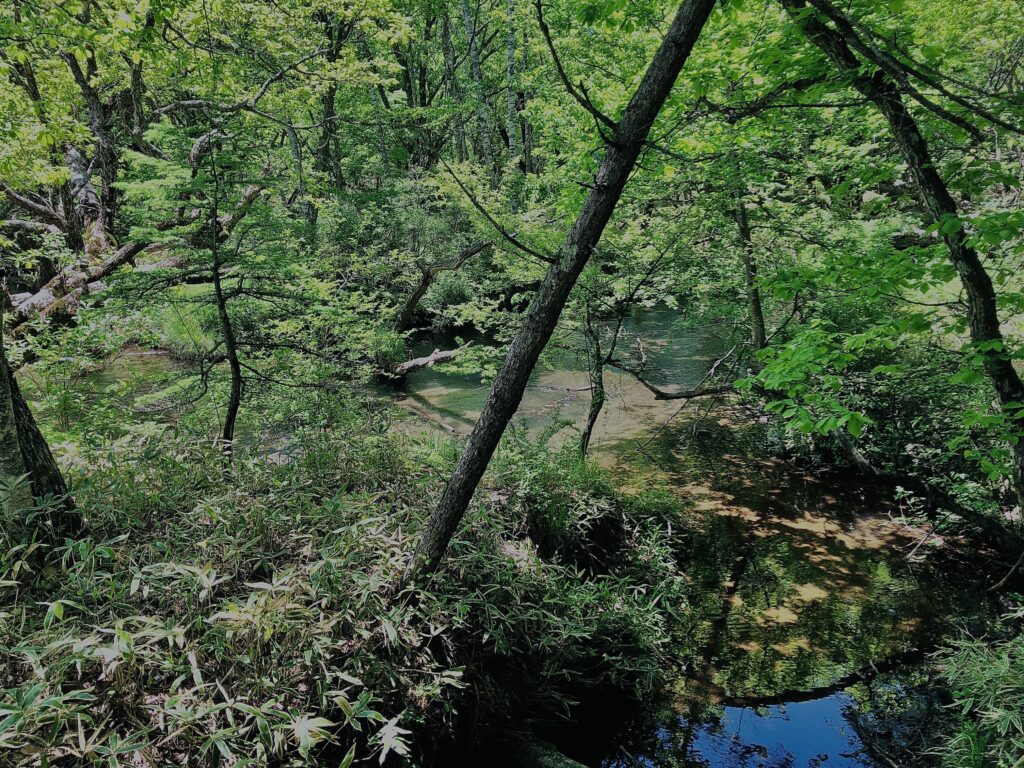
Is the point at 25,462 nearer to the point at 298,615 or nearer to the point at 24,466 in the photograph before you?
the point at 24,466

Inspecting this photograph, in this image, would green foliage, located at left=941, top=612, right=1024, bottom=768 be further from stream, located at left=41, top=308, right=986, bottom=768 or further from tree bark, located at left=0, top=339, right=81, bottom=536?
tree bark, located at left=0, top=339, right=81, bottom=536

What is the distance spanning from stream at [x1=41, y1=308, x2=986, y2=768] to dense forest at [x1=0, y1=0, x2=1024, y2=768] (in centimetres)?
3

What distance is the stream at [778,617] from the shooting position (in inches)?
142

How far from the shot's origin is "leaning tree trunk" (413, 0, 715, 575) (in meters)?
2.31

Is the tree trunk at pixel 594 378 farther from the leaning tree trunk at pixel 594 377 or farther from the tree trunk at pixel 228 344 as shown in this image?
the tree trunk at pixel 228 344

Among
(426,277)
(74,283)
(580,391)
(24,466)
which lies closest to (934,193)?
(24,466)

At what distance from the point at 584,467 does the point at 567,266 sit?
3.40 meters

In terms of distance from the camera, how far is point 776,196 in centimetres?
703

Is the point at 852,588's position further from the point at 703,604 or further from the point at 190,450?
the point at 190,450

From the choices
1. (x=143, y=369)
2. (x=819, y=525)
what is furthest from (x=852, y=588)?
(x=143, y=369)

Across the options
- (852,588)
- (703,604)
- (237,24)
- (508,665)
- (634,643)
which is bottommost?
(508,665)

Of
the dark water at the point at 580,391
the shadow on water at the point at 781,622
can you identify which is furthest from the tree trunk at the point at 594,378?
the shadow on water at the point at 781,622

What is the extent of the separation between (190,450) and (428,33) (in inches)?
730

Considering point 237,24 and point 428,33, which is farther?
point 428,33
